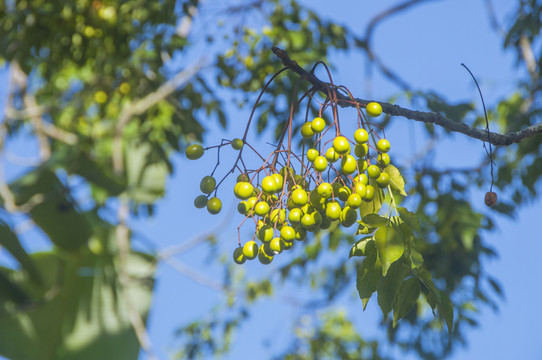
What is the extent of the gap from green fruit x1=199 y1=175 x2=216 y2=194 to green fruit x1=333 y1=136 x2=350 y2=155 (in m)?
0.28

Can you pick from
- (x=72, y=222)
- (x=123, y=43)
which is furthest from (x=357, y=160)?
(x=72, y=222)

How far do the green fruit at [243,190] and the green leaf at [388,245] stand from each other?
257 millimetres

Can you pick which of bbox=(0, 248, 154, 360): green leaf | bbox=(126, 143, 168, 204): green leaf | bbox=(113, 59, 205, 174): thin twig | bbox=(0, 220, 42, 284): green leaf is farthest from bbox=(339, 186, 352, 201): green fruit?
bbox=(126, 143, 168, 204): green leaf

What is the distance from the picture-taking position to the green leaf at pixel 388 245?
1059 mm

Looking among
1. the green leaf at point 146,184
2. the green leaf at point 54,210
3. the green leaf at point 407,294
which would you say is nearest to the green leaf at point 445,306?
the green leaf at point 407,294

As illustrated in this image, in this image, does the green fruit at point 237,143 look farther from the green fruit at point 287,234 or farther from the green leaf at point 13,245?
the green leaf at point 13,245

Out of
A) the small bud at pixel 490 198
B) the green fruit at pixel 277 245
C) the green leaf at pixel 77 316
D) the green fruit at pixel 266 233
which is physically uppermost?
the green leaf at pixel 77 316

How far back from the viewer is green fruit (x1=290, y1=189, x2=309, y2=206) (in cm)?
105

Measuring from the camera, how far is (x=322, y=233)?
2.83 m

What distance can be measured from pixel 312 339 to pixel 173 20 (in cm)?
314

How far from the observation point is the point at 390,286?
1.11 m

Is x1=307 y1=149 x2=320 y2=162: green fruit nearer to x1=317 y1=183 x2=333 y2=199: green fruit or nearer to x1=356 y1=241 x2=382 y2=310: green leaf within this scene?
x1=317 y1=183 x2=333 y2=199: green fruit

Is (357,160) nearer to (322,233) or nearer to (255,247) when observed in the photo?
(255,247)

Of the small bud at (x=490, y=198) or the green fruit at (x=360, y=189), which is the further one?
the small bud at (x=490, y=198)
